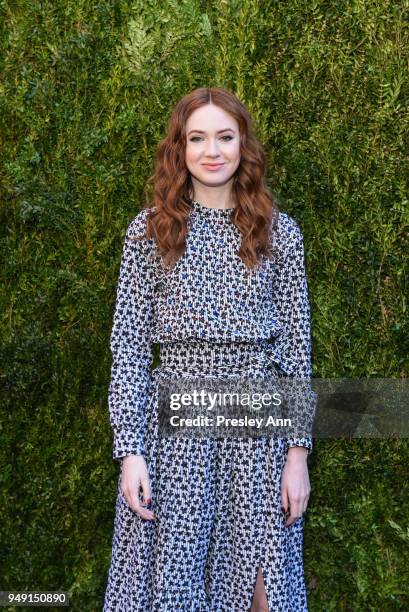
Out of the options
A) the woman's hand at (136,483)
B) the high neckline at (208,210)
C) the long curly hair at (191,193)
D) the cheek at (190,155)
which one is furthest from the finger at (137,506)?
the cheek at (190,155)

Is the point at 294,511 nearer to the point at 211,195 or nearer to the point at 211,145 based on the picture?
the point at 211,195

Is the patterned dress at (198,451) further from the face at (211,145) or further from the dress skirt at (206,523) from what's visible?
the face at (211,145)

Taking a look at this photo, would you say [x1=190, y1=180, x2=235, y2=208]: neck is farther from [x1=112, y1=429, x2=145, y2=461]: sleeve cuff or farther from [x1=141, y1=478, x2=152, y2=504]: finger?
[x1=141, y1=478, x2=152, y2=504]: finger

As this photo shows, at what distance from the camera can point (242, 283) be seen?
2537mm

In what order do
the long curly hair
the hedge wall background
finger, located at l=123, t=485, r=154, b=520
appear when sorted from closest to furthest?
finger, located at l=123, t=485, r=154, b=520, the long curly hair, the hedge wall background

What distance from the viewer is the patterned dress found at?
2.46 m

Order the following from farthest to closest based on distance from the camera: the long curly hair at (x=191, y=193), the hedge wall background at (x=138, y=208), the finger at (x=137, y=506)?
1. the hedge wall background at (x=138, y=208)
2. the long curly hair at (x=191, y=193)
3. the finger at (x=137, y=506)

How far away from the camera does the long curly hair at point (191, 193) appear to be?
8.30 feet

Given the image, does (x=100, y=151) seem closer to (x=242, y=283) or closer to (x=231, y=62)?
(x=231, y=62)

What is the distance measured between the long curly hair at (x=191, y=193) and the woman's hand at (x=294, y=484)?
63 cm

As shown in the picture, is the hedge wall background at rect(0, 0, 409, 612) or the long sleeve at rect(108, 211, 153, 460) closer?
the long sleeve at rect(108, 211, 153, 460)

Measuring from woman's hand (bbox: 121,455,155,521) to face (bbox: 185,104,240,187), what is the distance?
2.95ft

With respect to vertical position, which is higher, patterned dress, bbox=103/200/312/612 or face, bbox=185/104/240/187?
face, bbox=185/104/240/187

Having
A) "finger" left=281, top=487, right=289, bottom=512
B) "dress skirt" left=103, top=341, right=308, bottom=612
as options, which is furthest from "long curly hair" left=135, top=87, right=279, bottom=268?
"finger" left=281, top=487, right=289, bottom=512
